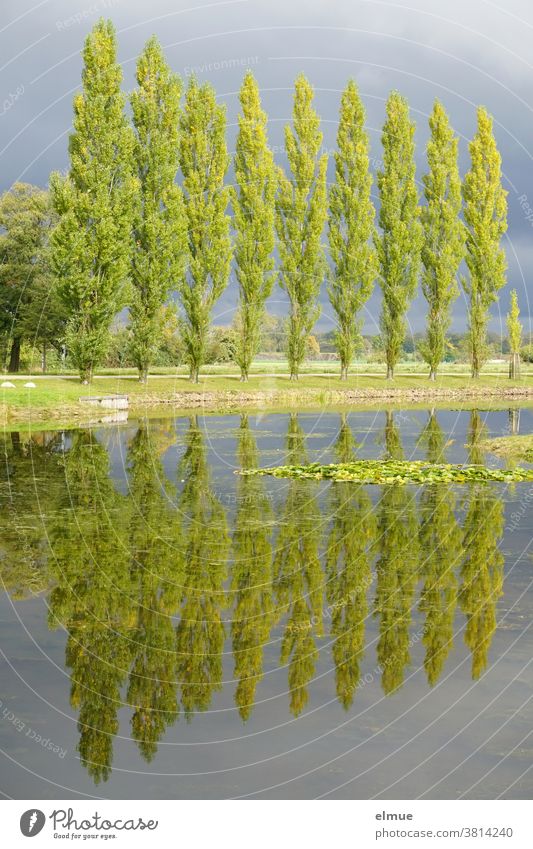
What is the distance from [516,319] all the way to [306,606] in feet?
212

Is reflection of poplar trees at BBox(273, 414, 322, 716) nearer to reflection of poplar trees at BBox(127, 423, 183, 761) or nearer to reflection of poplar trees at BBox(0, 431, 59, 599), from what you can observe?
reflection of poplar trees at BBox(127, 423, 183, 761)

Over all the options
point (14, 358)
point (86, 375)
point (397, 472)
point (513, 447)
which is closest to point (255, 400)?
point (86, 375)

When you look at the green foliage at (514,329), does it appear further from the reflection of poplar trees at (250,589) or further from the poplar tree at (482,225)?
the reflection of poplar trees at (250,589)

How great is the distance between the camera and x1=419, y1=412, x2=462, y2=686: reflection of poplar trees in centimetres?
905

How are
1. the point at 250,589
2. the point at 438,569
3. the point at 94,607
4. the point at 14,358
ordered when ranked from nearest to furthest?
the point at 94,607, the point at 250,589, the point at 438,569, the point at 14,358

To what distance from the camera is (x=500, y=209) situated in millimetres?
67562

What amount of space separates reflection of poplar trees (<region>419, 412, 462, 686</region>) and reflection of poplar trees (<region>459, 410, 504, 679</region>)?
177 mm

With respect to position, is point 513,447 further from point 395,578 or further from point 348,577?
point 348,577

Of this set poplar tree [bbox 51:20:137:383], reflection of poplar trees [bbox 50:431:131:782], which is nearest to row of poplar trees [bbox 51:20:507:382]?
poplar tree [bbox 51:20:137:383]

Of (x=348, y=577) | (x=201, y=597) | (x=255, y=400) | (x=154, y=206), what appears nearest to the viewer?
(x=201, y=597)

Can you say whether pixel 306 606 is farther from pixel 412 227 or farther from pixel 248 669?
pixel 412 227

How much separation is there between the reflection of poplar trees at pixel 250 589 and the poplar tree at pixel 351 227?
4165cm

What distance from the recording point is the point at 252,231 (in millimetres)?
55938

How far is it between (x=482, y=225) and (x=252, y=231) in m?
20.9
